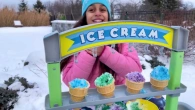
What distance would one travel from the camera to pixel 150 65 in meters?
4.01

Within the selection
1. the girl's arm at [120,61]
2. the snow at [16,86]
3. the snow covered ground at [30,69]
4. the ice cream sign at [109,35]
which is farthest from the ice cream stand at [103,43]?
the snow at [16,86]

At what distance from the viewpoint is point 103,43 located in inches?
30.5

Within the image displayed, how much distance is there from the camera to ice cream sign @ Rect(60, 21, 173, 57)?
0.75 meters

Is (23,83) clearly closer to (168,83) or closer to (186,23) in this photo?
(168,83)

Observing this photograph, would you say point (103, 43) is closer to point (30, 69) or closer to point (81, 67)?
point (81, 67)

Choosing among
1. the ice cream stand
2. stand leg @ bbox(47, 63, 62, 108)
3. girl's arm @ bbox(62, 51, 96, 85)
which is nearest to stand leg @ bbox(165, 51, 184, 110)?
the ice cream stand

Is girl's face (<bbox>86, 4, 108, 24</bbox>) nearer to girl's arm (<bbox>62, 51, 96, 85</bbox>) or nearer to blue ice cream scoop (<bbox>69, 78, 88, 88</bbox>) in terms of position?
girl's arm (<bbox>62, 51, 96, 85</bbox>)

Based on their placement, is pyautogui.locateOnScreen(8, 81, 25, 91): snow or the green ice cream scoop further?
pyautogui.locateOnScreen(8, 81, 25, 91): snow

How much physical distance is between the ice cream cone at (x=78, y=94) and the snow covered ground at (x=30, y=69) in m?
1.87

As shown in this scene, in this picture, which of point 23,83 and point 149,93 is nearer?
point 149,93

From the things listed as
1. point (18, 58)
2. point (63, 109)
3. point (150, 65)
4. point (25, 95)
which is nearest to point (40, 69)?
point (25, 95)

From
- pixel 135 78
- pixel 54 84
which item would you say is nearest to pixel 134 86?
pixel 135 78

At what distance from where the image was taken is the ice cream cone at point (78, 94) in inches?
30.8

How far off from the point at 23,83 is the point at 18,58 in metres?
2.00
